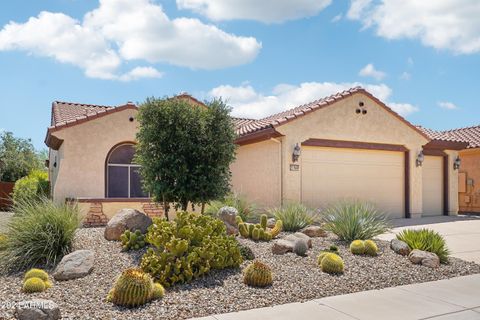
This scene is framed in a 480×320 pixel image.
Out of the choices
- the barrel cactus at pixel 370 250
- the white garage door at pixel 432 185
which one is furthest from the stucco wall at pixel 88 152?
the white garage door at pixel 432 185

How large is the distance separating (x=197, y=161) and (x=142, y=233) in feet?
6.98

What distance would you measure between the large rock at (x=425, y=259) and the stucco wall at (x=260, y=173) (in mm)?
7044

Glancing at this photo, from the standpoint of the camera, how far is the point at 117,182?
17.8 metres

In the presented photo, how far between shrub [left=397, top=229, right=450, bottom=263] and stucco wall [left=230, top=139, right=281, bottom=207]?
20.3ft

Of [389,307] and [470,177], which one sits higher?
[470,177]

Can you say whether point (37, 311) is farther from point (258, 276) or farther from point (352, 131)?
point (352, 131)

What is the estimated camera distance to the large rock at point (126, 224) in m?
9.40

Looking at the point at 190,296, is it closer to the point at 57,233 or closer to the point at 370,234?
the point at 57,233

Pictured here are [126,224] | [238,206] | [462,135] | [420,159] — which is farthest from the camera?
[462,135]

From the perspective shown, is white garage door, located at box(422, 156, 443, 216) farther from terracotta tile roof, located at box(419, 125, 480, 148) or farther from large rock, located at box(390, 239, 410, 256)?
large rock, located at box(390, 239, 410, 256)

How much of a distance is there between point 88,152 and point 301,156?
8.10 m

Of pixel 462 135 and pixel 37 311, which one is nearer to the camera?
pixel 37 311

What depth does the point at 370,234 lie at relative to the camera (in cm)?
1048

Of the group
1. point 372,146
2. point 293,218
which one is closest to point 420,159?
point 372,146
